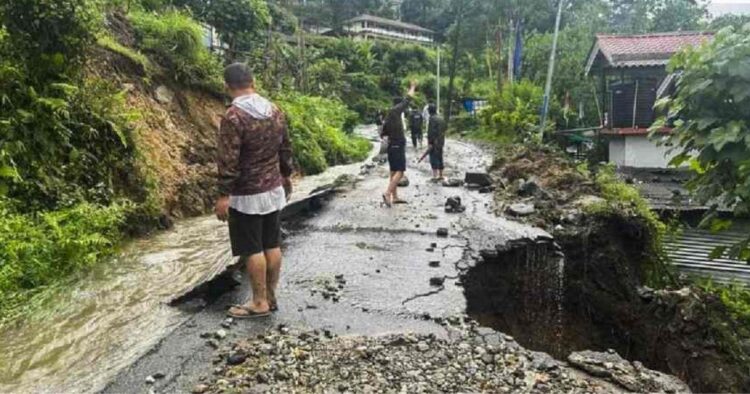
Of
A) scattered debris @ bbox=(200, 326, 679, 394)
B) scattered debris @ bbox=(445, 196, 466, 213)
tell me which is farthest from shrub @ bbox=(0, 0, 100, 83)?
scattered debris @ bbox=(445, 196, 466, 213)

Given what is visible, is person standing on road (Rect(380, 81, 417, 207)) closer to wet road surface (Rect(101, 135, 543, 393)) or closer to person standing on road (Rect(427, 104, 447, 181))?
wet road surface (Rect(101, 135, 543, 393))

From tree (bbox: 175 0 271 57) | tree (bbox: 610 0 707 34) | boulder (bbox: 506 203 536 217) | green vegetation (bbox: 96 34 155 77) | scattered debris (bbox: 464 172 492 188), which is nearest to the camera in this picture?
boulder (bbox: 506 203 536 217)

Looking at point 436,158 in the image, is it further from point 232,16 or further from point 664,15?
point 664,15

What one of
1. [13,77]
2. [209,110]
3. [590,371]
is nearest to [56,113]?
[13,77]

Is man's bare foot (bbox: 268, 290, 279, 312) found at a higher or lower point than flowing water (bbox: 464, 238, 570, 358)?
higher

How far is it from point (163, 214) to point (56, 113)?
6.28ft

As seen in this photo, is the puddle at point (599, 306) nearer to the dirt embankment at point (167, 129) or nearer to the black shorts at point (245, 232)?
the black shorts at point (245, 232)

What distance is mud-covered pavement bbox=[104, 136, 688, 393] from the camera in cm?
400

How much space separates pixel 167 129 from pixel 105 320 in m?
5.82

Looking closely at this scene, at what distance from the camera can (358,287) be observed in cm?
579

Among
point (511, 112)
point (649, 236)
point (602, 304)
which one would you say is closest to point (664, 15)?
point (511, 112)

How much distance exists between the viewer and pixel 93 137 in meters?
7.31

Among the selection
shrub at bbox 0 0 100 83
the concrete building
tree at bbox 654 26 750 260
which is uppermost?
the concrete building

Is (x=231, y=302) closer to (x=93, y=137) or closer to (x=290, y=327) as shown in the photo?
(x=290, y=327)
